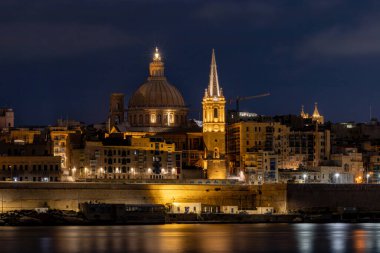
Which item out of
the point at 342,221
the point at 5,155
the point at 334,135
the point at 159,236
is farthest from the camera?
the point at 334,135

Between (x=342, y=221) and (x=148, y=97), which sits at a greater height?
(x=148, y=97)

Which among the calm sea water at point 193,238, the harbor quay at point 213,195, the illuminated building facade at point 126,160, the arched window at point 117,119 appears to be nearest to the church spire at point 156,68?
the arched window at point 117,119

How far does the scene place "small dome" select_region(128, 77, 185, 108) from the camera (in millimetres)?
124500

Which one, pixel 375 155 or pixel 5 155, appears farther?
pixel 375 155

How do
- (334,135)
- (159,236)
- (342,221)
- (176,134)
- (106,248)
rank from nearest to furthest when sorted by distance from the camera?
1. (106,248)
2. (159,236)
3. (342,221)
4. (176,134)
5. (334,135)

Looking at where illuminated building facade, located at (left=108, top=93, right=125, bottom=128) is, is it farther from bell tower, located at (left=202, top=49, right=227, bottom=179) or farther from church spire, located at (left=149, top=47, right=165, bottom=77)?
bell tower, located at (left=202, top=49, right=227, bottom=179)

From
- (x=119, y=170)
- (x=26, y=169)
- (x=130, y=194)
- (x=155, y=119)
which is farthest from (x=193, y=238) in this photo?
(x=155, y=119)

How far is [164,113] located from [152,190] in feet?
85.5

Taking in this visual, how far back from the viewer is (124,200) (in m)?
98.0

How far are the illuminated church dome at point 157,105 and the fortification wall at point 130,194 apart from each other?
81.1 ft

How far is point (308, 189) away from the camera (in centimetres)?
9956

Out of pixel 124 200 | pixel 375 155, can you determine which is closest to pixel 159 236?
pixel 124 200

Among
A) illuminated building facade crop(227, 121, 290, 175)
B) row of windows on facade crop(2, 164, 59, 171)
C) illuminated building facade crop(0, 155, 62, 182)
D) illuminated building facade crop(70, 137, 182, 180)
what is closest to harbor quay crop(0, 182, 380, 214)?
illuminated building facade crop(70, 137, 182, 180)

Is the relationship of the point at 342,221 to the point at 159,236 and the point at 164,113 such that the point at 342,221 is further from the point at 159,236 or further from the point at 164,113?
the point at 164,113
